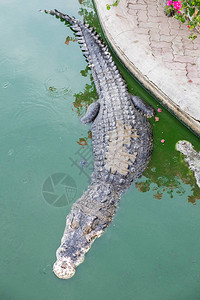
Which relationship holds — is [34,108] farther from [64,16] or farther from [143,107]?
[64,16]

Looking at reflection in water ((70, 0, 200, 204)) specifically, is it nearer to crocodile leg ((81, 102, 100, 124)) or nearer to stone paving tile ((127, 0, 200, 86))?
crocodile leg ((81, 102, 100, 124))

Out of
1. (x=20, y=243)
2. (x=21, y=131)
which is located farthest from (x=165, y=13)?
(x=20, y=243)

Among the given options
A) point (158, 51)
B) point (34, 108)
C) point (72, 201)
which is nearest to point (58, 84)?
point (34, 108)

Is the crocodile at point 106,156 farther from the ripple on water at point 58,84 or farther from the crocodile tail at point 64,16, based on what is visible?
the crocodile tail at point 64,16

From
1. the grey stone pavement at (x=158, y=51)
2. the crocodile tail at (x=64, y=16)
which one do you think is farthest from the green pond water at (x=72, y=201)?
the crocodile tail at (x=64, y=16)

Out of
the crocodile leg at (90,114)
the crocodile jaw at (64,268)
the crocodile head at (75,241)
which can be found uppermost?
the crocodile leg at (90,114)

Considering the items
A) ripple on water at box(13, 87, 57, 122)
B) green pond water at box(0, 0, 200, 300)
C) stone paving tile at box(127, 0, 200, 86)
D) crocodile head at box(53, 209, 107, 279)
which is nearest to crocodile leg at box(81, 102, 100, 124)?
green pond water at box(0, 0, 200, 300)
